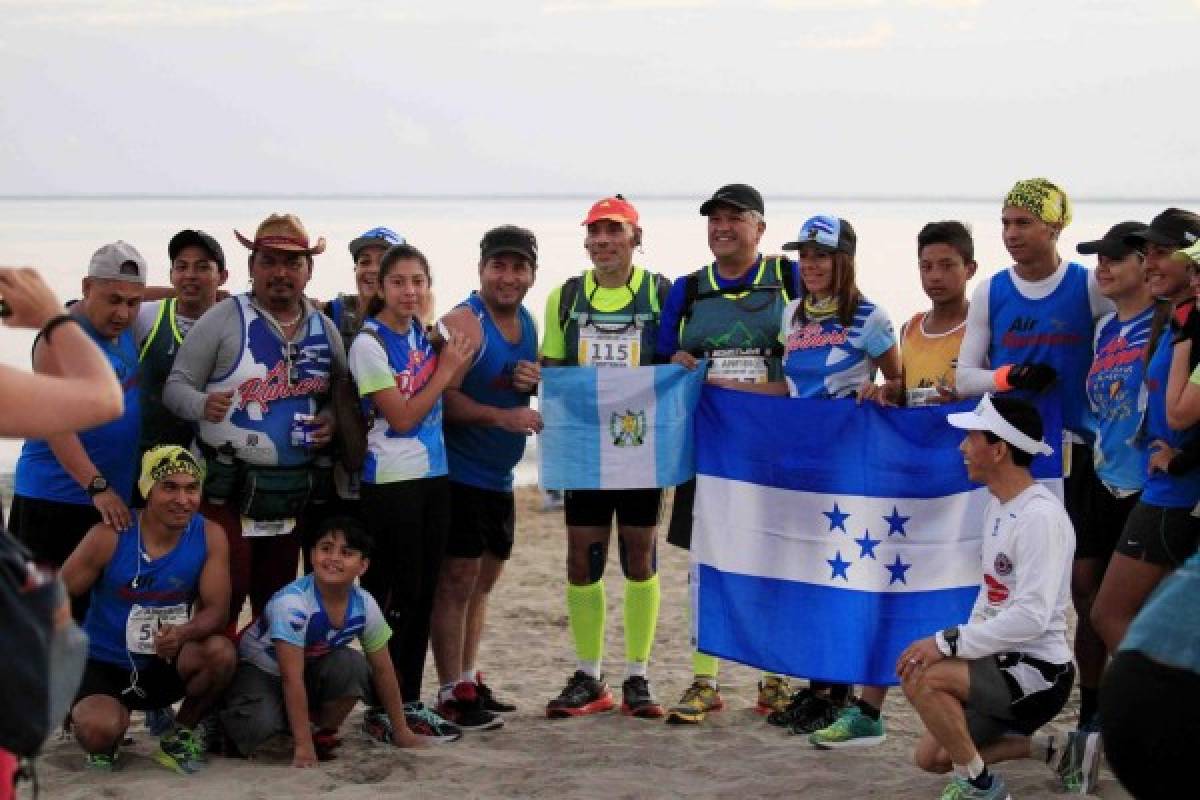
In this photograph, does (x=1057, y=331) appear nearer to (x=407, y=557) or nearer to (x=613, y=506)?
(x=613, y=506)

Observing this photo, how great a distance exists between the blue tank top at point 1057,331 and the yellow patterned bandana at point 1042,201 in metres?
0.20

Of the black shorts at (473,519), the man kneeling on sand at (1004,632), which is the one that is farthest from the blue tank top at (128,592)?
the man kneeling on sand at (1004,632)

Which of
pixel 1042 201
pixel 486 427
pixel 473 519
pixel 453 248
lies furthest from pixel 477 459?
pixel 453 248

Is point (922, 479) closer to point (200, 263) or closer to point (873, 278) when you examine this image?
point (200, 263)

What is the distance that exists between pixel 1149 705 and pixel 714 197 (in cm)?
402

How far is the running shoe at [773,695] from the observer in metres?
7.93

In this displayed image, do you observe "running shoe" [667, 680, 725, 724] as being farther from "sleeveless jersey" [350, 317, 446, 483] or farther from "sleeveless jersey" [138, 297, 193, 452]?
"sleeveless jersey" [138, 297, 193, 452]

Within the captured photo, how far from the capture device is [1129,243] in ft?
21.5

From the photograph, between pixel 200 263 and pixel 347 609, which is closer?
pixel 347 609

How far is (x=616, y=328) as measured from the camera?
25.5 ft

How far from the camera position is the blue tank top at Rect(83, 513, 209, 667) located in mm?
6852

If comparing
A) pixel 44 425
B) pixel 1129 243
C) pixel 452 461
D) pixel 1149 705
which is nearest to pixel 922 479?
pixel 1129 243

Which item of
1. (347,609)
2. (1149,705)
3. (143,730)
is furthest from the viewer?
(143,730)

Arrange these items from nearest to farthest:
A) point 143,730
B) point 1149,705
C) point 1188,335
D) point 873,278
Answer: point 1149,705
point 1188,335
point 143,730
point 873,278
